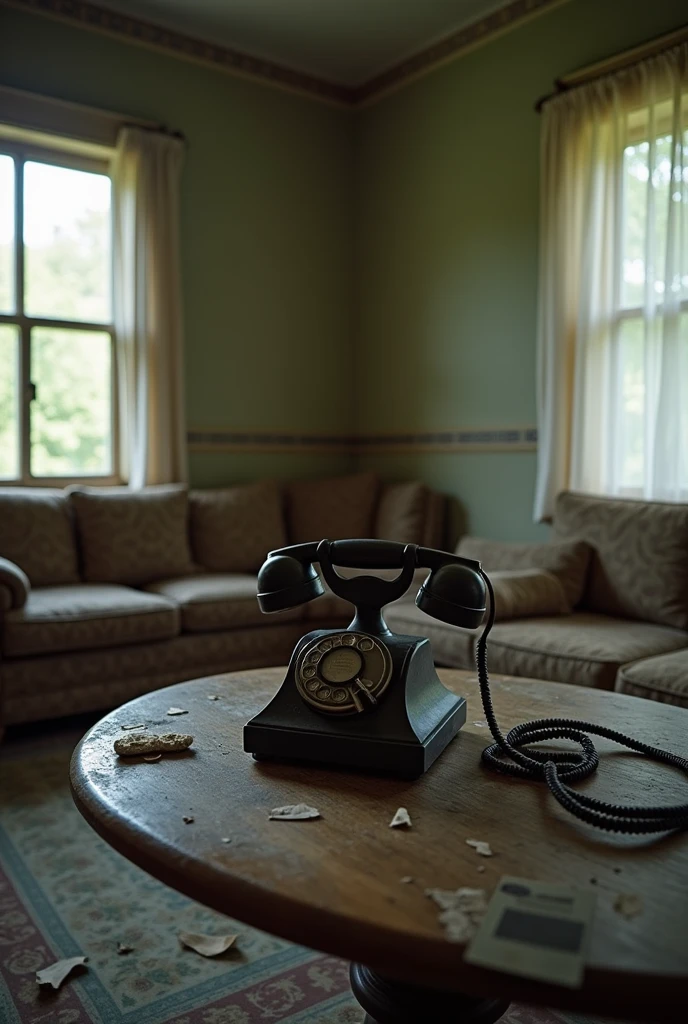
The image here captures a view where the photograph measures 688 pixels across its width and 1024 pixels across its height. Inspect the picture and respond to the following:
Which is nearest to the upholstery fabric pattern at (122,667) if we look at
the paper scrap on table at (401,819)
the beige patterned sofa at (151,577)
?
the beige patterned sofa at (151,577)

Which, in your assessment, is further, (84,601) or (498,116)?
(498,116)

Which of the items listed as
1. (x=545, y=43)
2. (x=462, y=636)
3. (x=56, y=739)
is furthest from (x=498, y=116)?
(x=56, y=739)

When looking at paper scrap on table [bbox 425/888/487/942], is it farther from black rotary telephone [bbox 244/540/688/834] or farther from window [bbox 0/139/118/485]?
window [bbox 0/139/118/485]

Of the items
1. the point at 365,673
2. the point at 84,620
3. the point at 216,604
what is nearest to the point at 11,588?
the point at 84,620

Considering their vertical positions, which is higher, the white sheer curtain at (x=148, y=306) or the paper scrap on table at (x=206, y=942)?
the white sheer curtain at (x=148, y=306)

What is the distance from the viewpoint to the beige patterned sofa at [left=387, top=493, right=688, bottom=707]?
2.47 meters

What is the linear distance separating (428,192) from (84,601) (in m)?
2.72

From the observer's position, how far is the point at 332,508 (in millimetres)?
4289

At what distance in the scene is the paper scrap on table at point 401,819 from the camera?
3.27ft

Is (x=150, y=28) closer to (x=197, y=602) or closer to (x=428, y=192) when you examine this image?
(x=428, y=192)

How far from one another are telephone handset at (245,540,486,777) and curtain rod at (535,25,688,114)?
2.83m

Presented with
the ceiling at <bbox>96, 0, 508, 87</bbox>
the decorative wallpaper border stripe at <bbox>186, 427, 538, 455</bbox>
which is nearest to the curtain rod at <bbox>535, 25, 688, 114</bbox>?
the ceiling at <bbox>96, 0, 508, 87</bbox>

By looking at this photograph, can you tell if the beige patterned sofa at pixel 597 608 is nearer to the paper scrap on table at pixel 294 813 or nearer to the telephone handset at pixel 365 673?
the telephone handset at pixel 365 673

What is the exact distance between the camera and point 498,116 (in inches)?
156
